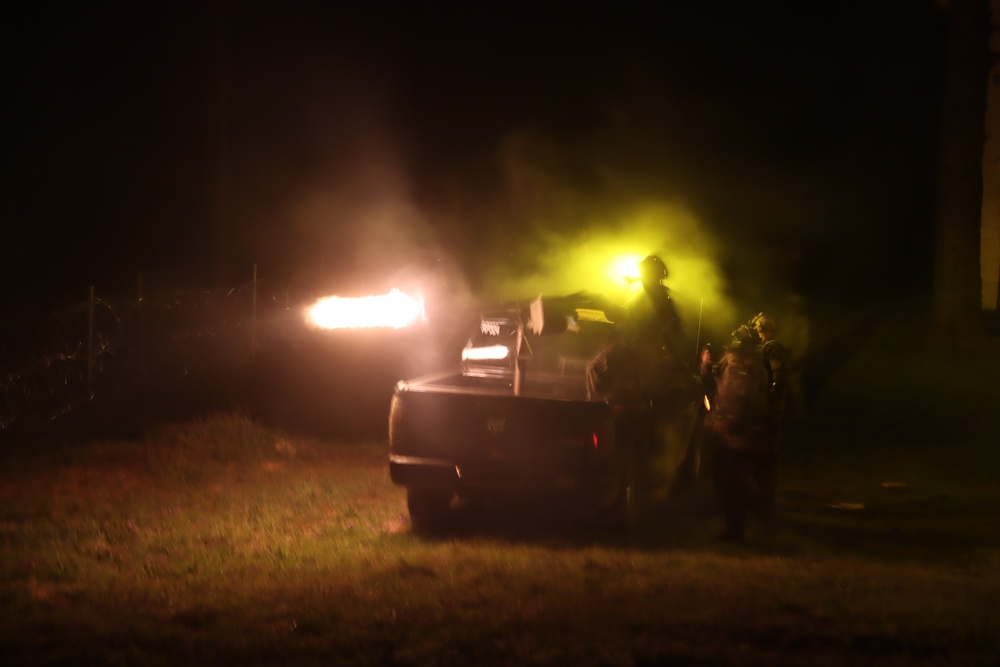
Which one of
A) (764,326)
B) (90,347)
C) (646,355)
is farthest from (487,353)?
(90,347)

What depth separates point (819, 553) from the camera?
24.9 ft

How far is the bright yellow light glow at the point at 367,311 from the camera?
1241cm

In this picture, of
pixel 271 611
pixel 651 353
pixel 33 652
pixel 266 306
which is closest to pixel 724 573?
pixel 651 353

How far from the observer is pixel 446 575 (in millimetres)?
6523

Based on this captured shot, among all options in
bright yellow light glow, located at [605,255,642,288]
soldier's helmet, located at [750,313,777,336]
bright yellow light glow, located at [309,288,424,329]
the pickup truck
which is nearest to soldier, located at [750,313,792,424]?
soldier's helmet, located at [750,313,777,336]

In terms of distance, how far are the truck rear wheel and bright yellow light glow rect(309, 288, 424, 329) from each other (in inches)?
169

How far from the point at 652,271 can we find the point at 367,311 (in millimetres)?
6637

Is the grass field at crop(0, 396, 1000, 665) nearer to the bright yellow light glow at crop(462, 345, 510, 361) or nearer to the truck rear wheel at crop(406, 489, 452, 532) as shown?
the truck rear wheel at crop(406, 489, 452, 532)

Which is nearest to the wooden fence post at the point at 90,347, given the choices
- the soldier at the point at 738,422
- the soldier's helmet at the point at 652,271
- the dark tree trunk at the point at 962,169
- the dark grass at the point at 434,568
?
the dark grass at the point at 434,568

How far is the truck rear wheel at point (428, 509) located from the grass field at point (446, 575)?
0.58ft

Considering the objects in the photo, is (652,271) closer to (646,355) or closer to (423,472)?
(646,355)

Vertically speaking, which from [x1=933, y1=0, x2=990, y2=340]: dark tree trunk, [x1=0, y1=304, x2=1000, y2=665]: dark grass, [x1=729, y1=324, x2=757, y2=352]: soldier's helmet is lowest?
[x1=0, y1=304, x2=1000, y2=665]: dark grass

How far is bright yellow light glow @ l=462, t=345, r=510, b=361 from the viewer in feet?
29.8

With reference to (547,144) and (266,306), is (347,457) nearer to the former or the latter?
(266,306)
